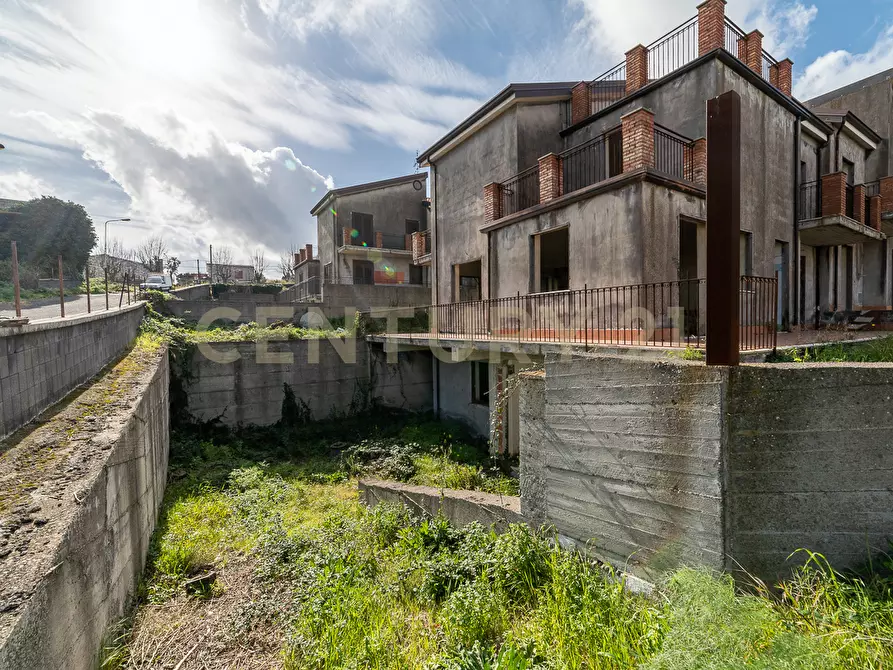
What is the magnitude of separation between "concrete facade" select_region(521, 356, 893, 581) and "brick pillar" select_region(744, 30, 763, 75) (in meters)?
9.47

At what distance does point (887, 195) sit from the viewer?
452 inches

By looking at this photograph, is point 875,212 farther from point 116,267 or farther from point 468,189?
point 116,267

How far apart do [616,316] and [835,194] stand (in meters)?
7.92

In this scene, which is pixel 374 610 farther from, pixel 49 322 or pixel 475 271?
pixel 475 271

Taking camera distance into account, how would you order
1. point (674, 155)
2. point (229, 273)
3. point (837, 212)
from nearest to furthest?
point (674, 155) < point (837, 212) < point (229, 273)

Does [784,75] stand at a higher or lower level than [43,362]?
higher

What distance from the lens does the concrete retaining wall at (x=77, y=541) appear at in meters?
1.87

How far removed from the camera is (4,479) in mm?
2688

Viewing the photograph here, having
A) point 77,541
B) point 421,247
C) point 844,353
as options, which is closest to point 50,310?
point 77,541

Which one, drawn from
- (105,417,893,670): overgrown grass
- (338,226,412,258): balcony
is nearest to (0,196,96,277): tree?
(338,226,412,258): balcony

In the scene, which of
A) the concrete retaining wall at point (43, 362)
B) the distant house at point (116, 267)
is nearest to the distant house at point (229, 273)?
the distant house at point (116, 267)

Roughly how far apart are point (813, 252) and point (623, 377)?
13.0 m

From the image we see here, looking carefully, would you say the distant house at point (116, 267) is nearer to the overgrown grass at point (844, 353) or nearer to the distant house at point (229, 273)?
the distant house at point (229, 273)

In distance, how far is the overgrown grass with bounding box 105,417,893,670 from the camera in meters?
2.21
